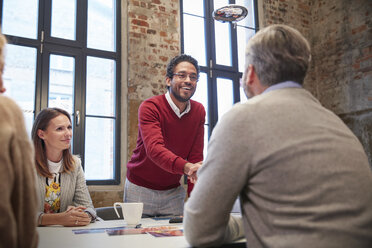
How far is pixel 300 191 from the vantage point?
1011mm

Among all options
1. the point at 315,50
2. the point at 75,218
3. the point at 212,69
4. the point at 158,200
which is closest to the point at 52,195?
the point at 75,218

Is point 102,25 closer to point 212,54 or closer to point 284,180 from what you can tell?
point 212,54

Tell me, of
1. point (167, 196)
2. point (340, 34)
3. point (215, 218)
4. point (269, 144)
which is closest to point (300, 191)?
point (269, 144)

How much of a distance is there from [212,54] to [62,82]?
2.11 m

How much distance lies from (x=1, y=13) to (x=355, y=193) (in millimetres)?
4044

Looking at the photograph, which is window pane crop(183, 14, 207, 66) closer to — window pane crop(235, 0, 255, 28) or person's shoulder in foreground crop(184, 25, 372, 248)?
window pane crop(235, 0, 255, 28)

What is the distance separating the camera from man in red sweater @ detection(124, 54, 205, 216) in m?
2.47

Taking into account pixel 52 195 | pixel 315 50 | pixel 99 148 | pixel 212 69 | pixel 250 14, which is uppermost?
pixel 250 14

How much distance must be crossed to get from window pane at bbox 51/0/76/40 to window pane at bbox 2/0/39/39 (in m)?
0.20

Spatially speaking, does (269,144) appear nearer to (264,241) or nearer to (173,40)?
(264,241)

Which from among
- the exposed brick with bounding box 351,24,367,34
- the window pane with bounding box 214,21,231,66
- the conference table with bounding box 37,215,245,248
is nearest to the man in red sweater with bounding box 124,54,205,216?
the conference table with bounding box 37,215,245,248

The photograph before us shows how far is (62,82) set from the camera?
13.9 feet

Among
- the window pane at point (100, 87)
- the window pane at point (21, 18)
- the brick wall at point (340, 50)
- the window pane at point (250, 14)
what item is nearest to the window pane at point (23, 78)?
the window pane at point (21, 18)

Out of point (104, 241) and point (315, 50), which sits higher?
point (315, 50)
